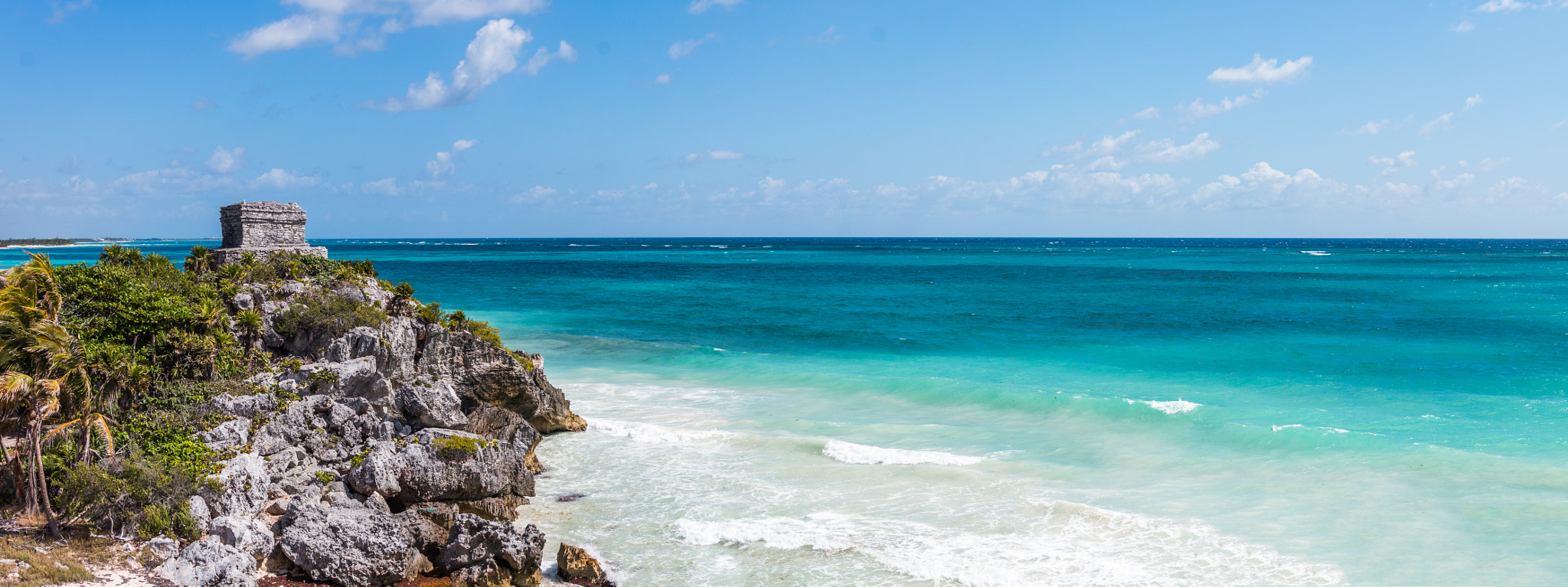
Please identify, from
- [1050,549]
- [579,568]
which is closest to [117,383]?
[579,568]

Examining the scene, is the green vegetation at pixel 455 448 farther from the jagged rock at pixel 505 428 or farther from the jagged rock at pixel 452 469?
the jagged rock at pixel 505 428

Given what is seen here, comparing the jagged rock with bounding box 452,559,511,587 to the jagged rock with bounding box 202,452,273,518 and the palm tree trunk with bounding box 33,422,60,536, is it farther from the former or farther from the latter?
the palm tree trunk with bounding box 33,422,60,536

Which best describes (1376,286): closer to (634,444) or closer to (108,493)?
(634,444)

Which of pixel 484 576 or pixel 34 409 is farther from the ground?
pixel 34 409

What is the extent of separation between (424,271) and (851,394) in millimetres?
72489

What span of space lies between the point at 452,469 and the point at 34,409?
5.48m

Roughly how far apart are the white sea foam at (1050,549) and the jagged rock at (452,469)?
3.28m

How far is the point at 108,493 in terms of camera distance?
1175 cm

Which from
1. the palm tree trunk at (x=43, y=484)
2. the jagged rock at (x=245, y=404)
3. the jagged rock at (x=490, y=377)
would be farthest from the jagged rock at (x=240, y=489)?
the jagged rock at (x=490, y=377)

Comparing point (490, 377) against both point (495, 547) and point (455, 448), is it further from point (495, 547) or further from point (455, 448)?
point (495, 547)

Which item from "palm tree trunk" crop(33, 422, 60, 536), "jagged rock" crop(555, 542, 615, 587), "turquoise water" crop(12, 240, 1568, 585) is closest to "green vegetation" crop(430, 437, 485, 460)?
"turquoise water" crop(12, 240, 1568, 585)

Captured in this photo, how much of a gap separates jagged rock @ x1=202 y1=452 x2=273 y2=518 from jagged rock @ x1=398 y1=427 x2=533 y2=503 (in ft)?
6.51

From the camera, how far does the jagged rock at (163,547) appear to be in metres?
11.3

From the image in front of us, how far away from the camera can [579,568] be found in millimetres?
11859
